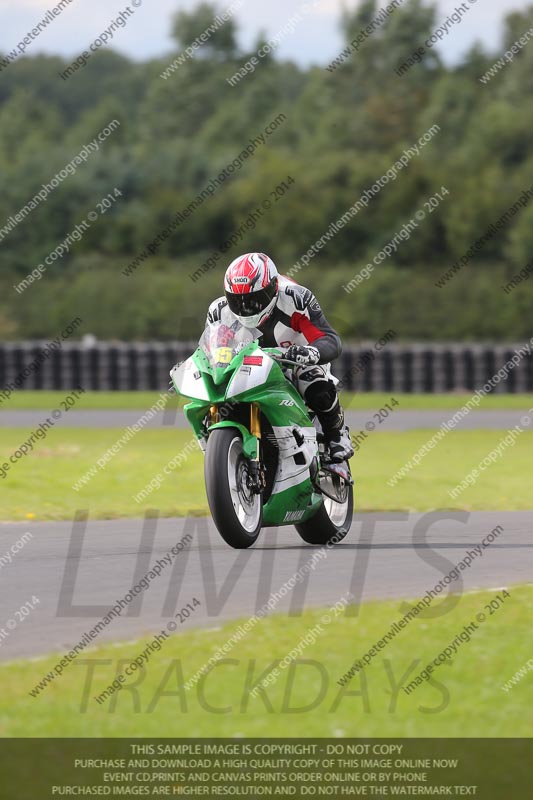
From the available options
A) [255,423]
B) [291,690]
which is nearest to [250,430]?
[255,423]

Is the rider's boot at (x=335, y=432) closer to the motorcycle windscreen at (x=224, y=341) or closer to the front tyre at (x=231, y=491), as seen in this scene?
the motorcycle windscreen at (x=224, y=341)

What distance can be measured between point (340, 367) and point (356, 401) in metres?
1.85

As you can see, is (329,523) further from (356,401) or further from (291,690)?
(356,401)

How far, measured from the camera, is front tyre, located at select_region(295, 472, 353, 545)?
988cm

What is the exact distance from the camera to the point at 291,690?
576 centimetres

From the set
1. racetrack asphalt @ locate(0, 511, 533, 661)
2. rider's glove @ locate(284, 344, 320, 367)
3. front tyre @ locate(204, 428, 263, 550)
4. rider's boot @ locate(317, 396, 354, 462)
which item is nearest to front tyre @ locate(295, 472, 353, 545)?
racetrack asphalt @ locate(0, 511, 533, 661)

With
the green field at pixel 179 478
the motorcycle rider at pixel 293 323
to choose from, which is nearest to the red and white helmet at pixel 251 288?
the motorcycle rider at pixel 293 323

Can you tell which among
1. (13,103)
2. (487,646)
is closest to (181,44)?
(13,103)

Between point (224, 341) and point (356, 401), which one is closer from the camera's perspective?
point (224, 341)

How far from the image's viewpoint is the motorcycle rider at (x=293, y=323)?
30.6 ft

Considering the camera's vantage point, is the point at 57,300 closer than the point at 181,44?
Yes
